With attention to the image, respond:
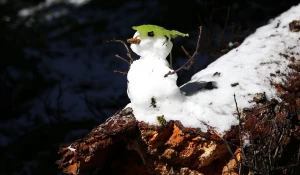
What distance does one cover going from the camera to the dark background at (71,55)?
4.45 m

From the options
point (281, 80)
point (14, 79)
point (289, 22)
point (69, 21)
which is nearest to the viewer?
point (281, 80)

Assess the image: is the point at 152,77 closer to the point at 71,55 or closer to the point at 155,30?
the point at 155,30

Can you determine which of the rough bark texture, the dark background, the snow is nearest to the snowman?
the snow

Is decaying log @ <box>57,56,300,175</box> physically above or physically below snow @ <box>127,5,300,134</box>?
below

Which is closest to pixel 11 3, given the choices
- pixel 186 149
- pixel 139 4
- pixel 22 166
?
pixel 139 4

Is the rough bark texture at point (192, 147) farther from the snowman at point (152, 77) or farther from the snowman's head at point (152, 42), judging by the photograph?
the snowman's head at point (152, 42)

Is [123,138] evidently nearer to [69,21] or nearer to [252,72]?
[252,72]

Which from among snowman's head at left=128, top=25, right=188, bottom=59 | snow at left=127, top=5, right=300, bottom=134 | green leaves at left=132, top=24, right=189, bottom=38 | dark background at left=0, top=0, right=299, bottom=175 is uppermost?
green leaves at left=132, top=24, right=189, bottom=38

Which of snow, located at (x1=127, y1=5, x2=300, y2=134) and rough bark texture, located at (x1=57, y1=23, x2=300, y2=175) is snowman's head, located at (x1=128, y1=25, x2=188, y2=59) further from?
rough bark texture, located at (x1=57, y1=23, x2=300, y2=175)

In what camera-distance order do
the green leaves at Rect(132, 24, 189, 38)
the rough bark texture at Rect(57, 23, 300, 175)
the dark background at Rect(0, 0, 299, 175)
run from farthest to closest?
1. the dark background at Rect(0, 0, 299, 175)
2. the green leaves at Rect(132, 24, 189, 38)
3. the rough bark texture at Rect(57, 23, 300, 175)

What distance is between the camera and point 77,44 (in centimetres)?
602

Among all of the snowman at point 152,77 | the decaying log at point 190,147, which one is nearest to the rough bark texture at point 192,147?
the decaying log at point 190,147

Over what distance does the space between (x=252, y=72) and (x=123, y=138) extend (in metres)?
1.03

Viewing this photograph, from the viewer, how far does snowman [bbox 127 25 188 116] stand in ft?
Result: 7.41
